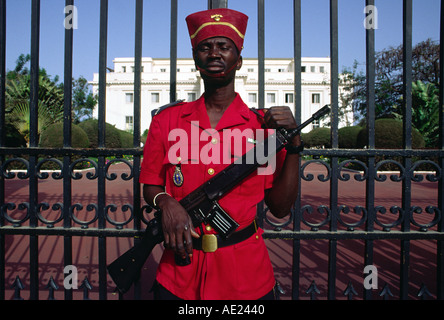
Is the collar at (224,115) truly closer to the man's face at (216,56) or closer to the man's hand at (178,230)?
the man's face at (216,56)

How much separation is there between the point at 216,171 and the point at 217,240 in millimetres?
337

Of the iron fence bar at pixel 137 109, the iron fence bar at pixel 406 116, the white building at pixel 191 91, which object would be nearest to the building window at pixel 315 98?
the white building at pixel 191 91

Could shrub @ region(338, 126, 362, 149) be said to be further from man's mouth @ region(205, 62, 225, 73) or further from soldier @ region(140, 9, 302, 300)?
man's mouth @ region(205, 62, 225, 73)

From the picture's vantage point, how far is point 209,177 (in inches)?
57.1

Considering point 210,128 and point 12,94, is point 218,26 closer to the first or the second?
point 210,128

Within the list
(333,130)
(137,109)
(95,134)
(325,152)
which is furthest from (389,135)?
(95,134)

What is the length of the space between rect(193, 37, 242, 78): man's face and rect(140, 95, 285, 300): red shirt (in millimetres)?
191

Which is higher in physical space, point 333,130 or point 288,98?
point 288,98

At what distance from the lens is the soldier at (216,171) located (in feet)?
4.56

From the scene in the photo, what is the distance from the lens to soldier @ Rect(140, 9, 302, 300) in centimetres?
139

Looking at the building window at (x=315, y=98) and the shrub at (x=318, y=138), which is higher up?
the building window at (x=315, y=98)

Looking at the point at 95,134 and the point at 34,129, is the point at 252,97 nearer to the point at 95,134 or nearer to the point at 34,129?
the point at 95,134

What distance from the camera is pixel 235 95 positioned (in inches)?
63.1

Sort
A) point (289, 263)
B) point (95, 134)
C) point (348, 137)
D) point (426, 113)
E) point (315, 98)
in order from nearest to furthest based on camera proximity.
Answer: point (289, 263) → point (426, 113) → point (95, 134) → point (348, 137) → point (315, 98)
